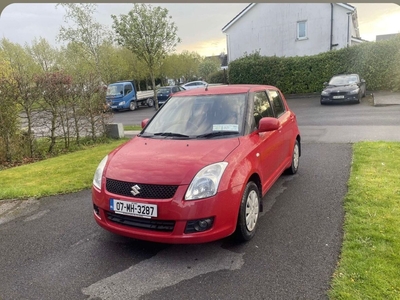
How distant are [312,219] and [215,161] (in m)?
1.61

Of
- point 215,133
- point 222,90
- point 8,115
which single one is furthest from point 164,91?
point 215,133

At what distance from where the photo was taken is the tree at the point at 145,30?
600 inches

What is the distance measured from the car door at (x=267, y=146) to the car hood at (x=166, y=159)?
53cm

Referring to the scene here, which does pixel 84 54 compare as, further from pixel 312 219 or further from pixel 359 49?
pixel 312 219

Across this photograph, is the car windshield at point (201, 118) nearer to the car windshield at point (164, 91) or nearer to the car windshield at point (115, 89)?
the car windshield at point (115, 89)

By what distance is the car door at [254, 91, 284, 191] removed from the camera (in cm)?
379

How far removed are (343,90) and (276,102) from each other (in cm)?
1195

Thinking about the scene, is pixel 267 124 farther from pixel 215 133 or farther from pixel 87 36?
pixel 87 36

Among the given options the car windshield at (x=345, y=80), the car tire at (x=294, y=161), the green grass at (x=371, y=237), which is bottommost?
the green grass at (x=371, y=237)

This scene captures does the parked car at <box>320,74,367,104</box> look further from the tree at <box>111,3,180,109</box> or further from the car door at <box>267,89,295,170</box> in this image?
the car door at <box>267,89,295,170</box>

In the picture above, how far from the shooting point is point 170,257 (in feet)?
10.2

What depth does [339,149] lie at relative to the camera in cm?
705

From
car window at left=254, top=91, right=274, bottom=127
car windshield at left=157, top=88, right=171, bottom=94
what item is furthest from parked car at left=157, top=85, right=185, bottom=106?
car window at left=254, top=91, right=274, bottom=127


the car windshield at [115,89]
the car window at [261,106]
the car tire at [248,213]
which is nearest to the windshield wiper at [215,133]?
the car window at [261,106]
